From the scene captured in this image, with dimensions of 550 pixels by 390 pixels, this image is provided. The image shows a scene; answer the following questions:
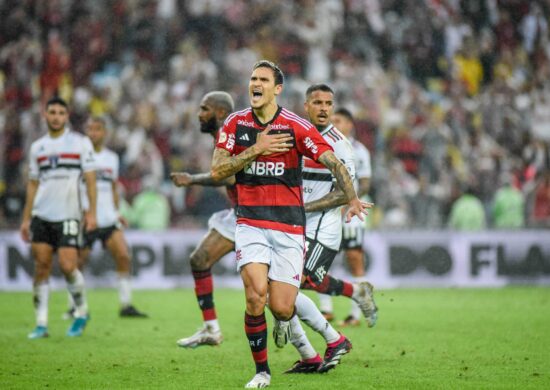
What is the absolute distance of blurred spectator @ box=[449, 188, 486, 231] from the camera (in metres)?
20.2

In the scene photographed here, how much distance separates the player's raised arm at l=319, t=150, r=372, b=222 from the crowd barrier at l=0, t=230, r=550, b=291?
37.2ft

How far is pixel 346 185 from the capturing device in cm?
772

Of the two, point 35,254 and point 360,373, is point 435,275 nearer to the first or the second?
point 35,254

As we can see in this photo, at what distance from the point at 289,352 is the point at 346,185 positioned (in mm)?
2912

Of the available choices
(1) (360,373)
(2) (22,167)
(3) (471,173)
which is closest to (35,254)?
(1) (360,373)

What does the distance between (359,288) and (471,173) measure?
39.5ft

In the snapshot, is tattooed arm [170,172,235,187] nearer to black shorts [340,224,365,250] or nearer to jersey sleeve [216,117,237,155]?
jersey sleeve [216,117,237,155]

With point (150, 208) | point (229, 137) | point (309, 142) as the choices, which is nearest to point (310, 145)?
point (309, 142)

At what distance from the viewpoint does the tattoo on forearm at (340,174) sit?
7.71m

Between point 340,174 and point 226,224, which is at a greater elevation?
point 340,174

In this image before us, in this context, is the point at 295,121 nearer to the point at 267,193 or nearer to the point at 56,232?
the point at 267,193

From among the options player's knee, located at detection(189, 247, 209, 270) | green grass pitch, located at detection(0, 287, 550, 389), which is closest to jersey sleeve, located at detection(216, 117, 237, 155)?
green grass pitch, located at detection(0, 287, 550, 389)

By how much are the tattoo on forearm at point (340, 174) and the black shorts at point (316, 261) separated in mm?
1647

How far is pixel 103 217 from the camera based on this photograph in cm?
1423
